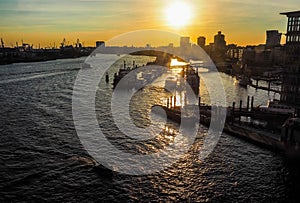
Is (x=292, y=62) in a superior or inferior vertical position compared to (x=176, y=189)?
superior

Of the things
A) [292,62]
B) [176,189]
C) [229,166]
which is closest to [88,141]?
[176,189]

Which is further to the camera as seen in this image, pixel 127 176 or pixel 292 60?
pixel 292 60

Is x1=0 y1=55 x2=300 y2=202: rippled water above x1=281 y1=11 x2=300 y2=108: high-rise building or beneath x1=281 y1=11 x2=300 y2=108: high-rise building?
beneath

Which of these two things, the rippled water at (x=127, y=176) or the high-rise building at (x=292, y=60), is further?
the high-rise building at (x=292, y=60)

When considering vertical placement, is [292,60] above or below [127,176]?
above

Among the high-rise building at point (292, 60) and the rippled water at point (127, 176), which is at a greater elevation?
the high-rise building at point (292, 60)

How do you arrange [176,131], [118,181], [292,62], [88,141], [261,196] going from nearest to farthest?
[261,196] < [118,181] < [88,141] < [176,131] < [292,62]

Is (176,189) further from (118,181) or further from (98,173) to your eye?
(98,173)

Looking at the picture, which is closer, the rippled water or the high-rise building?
the rippled water
